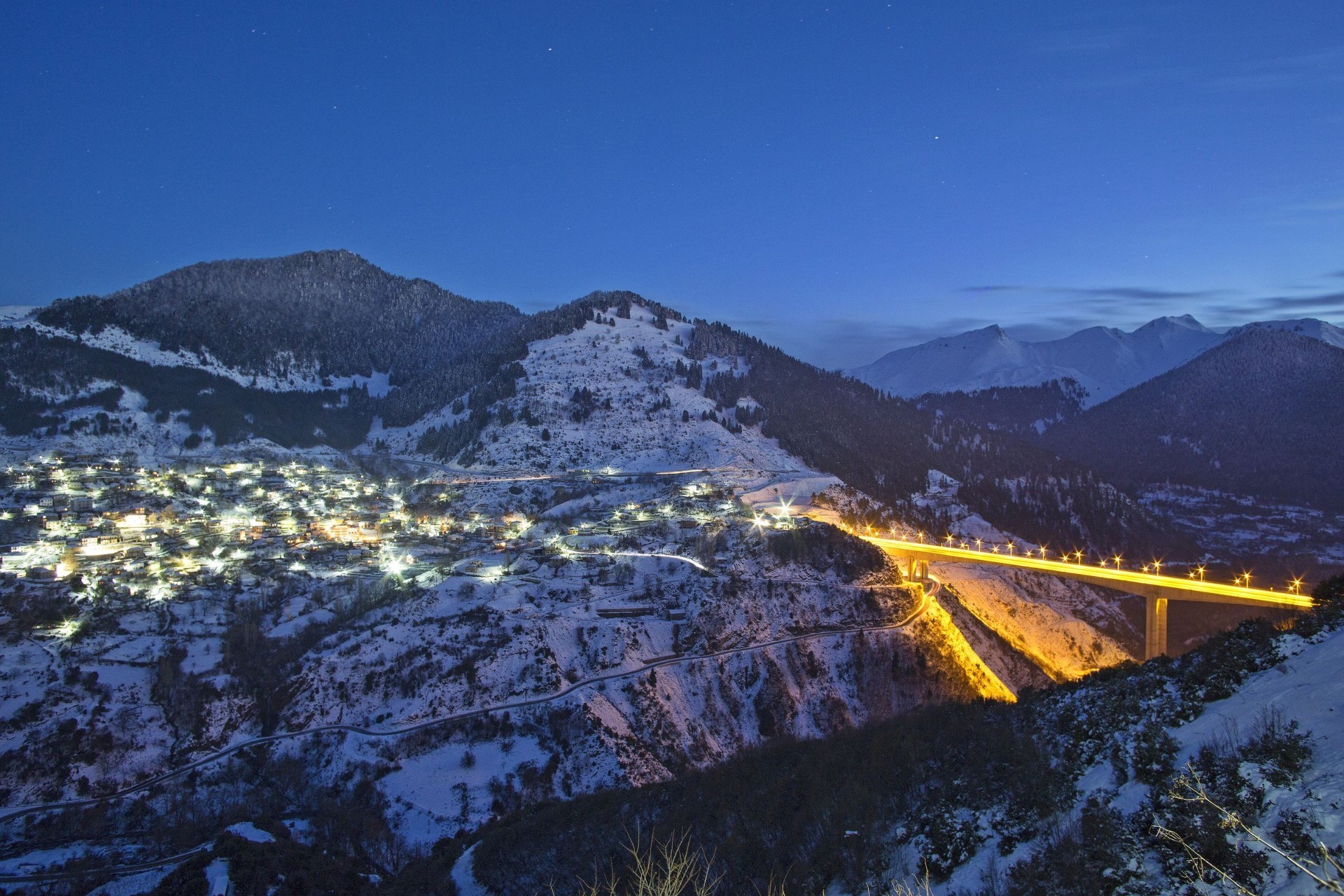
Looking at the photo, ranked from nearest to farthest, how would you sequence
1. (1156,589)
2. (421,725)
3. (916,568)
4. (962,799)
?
(962,799)
(421,725)
(1156,589)
(916,568)

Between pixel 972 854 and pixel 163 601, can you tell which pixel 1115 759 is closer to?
pixel 972 854

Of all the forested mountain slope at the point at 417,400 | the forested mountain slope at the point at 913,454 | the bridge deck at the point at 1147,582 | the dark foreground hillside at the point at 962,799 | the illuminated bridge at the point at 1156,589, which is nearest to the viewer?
the dark foreground hillside at the point at 962,799

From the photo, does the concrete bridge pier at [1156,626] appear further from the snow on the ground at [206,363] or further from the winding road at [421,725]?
the snow on the ground at [206,363]

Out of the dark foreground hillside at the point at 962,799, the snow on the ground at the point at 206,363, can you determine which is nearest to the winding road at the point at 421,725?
the dark foreground hillside at the point at 962,799

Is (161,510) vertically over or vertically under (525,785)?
over

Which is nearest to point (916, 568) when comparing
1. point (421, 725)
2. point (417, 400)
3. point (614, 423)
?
point (421, 725)

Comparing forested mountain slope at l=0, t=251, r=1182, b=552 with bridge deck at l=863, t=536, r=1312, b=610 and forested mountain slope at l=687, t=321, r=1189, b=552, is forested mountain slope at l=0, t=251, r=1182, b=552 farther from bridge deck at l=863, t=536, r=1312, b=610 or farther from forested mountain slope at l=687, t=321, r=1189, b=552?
bridge deck at l=863, t=536, r=1312, b=610

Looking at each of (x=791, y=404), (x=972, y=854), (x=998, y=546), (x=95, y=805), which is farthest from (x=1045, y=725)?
(x=791, y=404)

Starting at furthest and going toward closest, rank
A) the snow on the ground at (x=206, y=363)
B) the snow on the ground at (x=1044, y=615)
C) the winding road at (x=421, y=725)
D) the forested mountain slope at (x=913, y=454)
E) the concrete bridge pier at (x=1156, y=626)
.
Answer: the snow on the ground at (x=206, y=363) < the forested mountain slope at (x=913, y=454) < the snow on the ground at (x=1044, y=615) < the concrete bridge pier at (x=1156, y=626) < the winding road at (x=421, y=725)

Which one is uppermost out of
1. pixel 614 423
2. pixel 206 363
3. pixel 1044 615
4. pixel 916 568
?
pixel 206 363

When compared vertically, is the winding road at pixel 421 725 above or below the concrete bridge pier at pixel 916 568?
below

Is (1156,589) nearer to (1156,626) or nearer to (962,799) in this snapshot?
(1156,626)
